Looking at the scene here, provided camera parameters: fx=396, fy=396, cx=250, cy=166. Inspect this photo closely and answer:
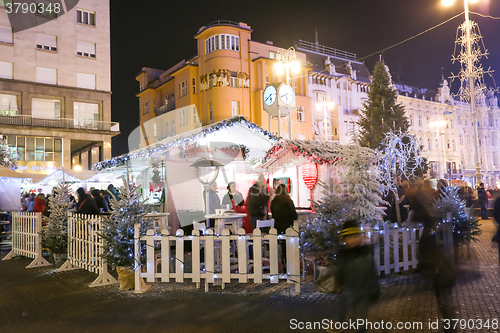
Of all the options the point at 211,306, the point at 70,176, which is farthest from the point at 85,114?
the point at 211,306

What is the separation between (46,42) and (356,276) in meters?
39.3

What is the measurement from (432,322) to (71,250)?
8168 millimetres

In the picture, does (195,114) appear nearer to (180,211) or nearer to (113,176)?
(113,176)

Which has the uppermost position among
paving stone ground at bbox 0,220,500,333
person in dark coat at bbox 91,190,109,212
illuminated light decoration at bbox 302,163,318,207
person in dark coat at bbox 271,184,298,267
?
illuminated light decoration at bbox 302,163,318,207

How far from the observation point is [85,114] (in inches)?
1469

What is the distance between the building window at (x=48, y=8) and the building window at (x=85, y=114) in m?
8.49

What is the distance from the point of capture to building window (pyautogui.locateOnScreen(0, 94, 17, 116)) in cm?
3344

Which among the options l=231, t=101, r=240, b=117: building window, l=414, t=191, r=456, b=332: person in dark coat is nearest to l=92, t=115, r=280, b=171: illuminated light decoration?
l=414, t=191, r=456, b=332: person in dark coat

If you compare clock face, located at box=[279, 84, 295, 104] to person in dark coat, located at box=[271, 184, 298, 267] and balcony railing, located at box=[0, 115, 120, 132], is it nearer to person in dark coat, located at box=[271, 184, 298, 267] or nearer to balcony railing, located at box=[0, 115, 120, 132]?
person in dark coat, located at box=[271, 184, 298, 267]

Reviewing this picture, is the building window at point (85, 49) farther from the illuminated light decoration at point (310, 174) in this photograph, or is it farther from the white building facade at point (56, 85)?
the illuminated light decoration at point (310, 174)

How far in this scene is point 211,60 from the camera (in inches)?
1474

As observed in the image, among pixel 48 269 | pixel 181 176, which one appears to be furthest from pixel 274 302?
pixel 181 176

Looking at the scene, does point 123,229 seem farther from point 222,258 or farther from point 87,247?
point 87,247

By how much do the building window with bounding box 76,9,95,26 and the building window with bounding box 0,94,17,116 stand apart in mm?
9890
